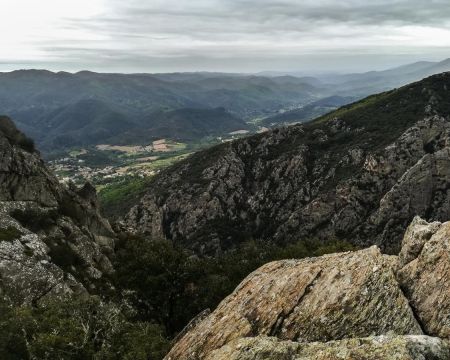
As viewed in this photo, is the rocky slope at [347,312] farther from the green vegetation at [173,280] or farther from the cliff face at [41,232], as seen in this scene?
the green vegetation at [173,280]

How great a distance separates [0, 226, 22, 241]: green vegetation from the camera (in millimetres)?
62831

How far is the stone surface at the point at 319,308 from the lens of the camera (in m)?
31.1

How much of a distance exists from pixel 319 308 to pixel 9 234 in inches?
1972

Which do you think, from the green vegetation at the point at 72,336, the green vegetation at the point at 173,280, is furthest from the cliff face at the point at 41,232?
the green vegetation at the point at 72,336

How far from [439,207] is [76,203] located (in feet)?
366

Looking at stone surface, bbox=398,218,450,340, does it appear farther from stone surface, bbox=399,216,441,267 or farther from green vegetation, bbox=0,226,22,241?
green vegetation, bbox=0,226,22,241

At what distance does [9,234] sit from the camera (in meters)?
64.2

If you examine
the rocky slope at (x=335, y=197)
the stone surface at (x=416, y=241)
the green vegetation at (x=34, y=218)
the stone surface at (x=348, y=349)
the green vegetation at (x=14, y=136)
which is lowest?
the rocky slope at (x=335, y=197)

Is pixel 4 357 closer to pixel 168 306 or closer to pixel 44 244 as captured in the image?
pixel 44 244

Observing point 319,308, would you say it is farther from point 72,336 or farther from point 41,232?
point 41,232

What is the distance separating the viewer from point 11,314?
4097 cm

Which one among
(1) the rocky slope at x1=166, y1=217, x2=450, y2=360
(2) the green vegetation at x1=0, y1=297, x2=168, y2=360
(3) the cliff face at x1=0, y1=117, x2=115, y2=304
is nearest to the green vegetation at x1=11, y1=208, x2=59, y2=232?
(3) the cliff face at x1=0, y1=117, x2=115, y2=304

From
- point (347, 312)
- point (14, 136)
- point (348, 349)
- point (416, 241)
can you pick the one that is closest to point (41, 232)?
point (14, 136)

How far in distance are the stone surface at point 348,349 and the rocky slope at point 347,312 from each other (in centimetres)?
6
